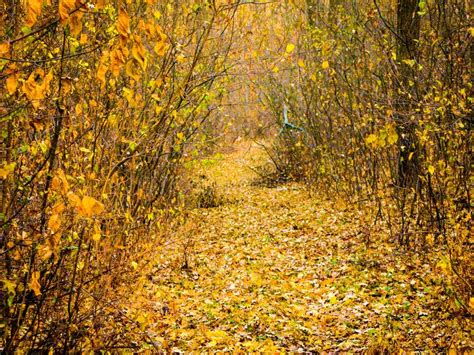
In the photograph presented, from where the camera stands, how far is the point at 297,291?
6.45m

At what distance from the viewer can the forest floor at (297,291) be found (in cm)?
491

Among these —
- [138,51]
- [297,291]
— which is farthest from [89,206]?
[297,291]

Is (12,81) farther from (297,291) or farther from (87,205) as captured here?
(297,291)

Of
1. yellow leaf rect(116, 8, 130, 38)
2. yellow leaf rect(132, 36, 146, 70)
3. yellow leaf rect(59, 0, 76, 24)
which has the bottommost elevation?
yellow leaf rect(132, 36, 146, 70)

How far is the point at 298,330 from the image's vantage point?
5.24 m

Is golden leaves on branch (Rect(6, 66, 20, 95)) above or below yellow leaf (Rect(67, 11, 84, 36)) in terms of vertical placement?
below

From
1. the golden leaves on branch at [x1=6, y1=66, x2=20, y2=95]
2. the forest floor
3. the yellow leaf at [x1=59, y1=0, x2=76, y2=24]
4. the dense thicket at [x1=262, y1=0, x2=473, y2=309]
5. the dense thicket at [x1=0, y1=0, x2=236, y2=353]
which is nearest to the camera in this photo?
the yellow leaf at [x1=59, y1=0, x2=76, y2=24]

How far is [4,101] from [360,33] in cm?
782

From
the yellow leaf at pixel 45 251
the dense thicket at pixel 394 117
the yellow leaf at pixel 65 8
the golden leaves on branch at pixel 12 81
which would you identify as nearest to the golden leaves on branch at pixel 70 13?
the yellow leaf at pixel 65 8

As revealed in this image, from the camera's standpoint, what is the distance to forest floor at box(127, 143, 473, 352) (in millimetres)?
4906

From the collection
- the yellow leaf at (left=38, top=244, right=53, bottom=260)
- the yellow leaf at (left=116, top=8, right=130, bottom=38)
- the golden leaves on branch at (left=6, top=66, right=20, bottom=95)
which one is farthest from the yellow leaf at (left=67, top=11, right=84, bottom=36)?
the yellow leaf at (left=38, top=244, right=53, bottom=260)

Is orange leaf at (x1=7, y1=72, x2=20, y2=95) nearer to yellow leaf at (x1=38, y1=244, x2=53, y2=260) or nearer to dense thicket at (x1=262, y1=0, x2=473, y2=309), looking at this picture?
yellow leaf at (x1=38, y1=244, x2=53, y2=260)

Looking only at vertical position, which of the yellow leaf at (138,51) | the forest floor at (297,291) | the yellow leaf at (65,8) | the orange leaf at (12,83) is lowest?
the forest floor at (297,291)

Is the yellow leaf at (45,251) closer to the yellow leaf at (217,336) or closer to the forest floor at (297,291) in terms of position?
the forest floor at (297,291)
